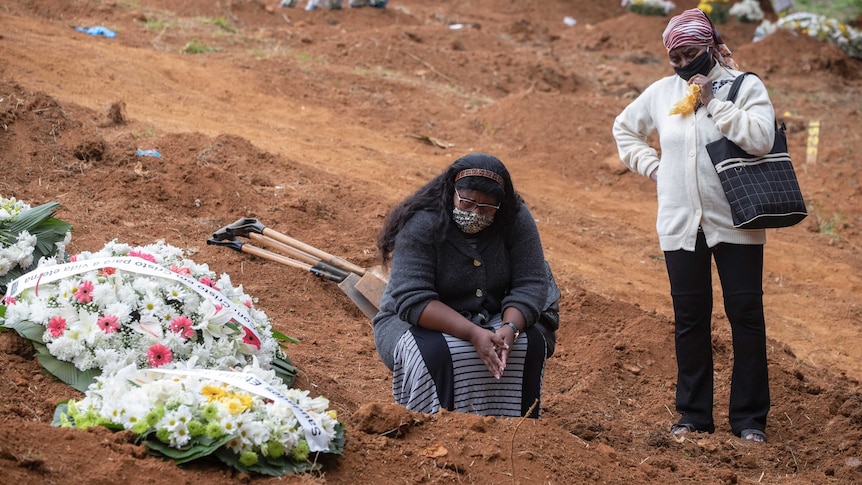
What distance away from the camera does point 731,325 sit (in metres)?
4.71

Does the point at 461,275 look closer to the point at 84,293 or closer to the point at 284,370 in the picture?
the point at 284,370

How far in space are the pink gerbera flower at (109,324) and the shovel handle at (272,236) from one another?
2614 millimetres

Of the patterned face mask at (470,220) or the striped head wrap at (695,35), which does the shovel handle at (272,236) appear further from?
the striped head wrap at (695,35)

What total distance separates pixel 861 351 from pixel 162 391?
5.48 m

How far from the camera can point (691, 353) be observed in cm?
475

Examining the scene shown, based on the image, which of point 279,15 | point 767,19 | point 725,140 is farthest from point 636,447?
point 767,19

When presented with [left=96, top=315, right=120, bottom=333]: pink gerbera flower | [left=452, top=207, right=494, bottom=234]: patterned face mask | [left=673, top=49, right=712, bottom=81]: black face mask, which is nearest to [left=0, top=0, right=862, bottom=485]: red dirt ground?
[left=96, top=315, right=120, bottom=333]: pink gerbera flower

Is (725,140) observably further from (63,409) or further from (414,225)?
(63,409)

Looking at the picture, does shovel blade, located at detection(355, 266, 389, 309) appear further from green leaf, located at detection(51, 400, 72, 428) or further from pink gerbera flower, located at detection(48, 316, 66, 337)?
Answer: green leaf, located at detection(51, 400, 72, 428)

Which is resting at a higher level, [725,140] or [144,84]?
[725,140]

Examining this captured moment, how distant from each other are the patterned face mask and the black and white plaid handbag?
1.05m

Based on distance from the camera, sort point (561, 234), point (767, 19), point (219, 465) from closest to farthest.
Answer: point (219, 465), point (561, 234), point (767, 19)

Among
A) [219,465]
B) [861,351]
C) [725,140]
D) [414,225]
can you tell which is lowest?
[861,351]

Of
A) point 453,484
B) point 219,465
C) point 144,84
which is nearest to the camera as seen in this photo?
point 219,465
